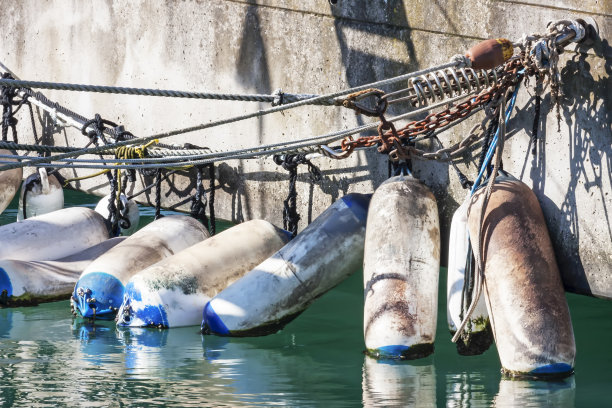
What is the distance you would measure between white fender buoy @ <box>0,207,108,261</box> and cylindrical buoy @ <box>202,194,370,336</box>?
214 centimetres

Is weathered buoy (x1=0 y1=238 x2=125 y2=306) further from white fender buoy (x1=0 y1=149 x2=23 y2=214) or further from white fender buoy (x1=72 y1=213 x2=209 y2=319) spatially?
white fender buoy (x1=0 y1=149 x2=23 y2=214)

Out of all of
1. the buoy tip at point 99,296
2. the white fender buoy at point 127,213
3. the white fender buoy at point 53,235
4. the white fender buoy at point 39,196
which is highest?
the white fender buoy at point 39,196

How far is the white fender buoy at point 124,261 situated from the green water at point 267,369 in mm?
154

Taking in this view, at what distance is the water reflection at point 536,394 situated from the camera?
598cm

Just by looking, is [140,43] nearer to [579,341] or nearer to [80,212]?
[80,212]

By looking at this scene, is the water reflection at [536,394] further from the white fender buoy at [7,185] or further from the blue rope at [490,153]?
the white fender buoy at [7,185]

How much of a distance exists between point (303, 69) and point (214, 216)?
1.71 meters

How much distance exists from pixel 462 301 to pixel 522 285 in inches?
22.5

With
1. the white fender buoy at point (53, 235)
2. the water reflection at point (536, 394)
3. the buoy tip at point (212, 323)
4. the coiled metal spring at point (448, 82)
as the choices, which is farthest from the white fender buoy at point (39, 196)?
the water reflection at point (536, 394)

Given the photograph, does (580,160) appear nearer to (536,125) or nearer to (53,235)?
(536,125)

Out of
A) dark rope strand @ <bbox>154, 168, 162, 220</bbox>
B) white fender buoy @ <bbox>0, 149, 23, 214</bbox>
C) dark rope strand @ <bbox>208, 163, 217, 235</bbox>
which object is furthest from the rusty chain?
white fender buoy @ <bbox>0, 149, 23, 214</bbox>

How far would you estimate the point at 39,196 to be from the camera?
1054 cm

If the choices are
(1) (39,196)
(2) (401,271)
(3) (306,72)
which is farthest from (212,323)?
(1) (39,196)

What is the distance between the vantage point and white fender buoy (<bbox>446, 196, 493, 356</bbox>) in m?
6.95
